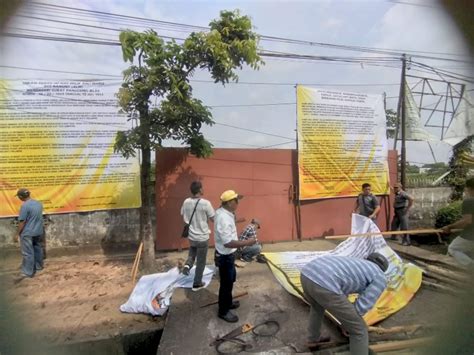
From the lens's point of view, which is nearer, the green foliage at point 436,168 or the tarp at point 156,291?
the tarp at point 156,291

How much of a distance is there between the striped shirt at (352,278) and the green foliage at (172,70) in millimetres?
3056

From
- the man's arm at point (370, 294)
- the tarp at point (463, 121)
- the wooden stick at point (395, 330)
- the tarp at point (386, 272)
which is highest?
the tarp at point (463, 121)

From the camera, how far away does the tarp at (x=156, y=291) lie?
12.6 feet

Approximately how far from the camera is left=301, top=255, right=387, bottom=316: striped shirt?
8.47 feet

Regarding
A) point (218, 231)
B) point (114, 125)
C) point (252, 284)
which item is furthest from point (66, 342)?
point (114, 125)

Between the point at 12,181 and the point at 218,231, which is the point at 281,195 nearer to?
the point at 218,231

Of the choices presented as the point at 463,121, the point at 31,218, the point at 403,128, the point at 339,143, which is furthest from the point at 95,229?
the point at 403,128

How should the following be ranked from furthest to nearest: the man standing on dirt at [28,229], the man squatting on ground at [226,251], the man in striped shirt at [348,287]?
the man standing on dirt at [28,229] → the man squatting on ground at [226,251] → the man in striped shirt at [348,287]

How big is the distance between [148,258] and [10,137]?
3.09 meters

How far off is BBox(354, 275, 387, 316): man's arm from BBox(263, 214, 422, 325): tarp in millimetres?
811

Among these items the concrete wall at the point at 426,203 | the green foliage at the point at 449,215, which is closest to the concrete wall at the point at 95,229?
the green foliage at the point at 449,215

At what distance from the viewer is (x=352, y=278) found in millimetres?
2588

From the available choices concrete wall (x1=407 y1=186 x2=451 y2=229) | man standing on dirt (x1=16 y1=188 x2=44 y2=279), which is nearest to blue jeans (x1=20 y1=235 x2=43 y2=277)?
man standing on dirt (x1=16 y1=188 x2=44 y2=279)

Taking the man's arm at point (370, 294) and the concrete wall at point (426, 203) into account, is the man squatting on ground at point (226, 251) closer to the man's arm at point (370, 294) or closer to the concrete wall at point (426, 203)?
the man's arm at point (370, 294)
